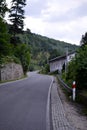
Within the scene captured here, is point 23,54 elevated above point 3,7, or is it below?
below

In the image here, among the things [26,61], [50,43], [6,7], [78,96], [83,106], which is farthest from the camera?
[50,43]

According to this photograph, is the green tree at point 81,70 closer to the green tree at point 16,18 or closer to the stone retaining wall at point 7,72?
the stone retaining wall at point 7,72

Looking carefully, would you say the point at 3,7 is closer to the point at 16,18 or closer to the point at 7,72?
the point at 7,72

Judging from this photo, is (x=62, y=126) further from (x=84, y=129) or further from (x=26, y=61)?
(x=26, y=61)

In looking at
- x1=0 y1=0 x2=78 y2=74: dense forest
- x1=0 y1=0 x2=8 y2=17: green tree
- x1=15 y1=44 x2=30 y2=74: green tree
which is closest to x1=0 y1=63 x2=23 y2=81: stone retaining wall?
x1=0 y1=0 x2=78 y2=74: dense forest

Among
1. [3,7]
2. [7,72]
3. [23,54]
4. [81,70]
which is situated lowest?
[7,72]

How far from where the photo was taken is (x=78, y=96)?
1662 cm

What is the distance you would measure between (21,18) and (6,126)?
5616 cm

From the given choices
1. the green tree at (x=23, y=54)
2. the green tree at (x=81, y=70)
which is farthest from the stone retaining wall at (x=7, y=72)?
the green tree at (x=81, y=70)

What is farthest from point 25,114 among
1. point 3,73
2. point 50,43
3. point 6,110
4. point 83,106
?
point 50,43

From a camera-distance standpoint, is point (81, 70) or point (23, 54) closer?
point (81, 70)

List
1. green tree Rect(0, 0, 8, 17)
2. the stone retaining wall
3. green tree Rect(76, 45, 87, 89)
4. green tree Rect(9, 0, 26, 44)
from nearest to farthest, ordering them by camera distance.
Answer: green tree Rect(76, 45, 87, 89) → green tree Rect(0, 0, 8, 17) → the stone retaining wall → green tree Rect(9, 0, 26, 44)

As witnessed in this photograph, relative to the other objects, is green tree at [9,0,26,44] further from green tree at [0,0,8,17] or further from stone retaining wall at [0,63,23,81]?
green tree at [0,0,8,17]

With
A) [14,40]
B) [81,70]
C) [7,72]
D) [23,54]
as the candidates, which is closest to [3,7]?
[81,70]
